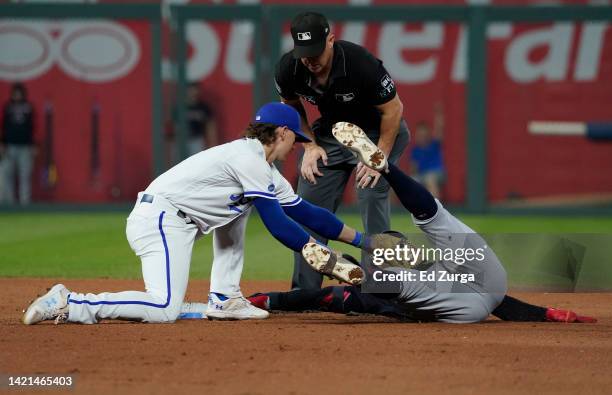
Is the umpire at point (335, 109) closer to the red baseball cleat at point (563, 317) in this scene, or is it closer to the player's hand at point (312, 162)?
the player's hand at point (312, 162)

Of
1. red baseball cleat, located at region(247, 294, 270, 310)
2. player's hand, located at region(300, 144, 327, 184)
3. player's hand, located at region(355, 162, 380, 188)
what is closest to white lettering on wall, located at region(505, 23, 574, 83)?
player's hand, located at region(300, 144, 327, 184)

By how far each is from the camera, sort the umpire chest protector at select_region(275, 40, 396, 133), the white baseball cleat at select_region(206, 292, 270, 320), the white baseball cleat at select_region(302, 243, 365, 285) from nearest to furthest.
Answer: the white baseball cleat at select_region(302, 243, 365, 285), the white baseball cleat at select_region(206, 292, 270, 320), the umpire chest protector at select_region(275, 40, 396, 133)

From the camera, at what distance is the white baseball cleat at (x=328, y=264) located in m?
6.02

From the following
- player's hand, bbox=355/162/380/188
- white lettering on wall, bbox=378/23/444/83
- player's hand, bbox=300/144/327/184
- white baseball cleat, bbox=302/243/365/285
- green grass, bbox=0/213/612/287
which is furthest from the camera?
white lettering on wall, bbox=378/23/444/83

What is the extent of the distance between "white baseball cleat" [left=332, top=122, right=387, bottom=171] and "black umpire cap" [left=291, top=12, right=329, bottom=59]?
2.05ft

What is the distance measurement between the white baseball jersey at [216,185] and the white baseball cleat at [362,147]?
0.46 metres

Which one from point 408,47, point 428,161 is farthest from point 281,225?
point 408,47

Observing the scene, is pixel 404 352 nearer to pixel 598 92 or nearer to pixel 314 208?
pixel 314 208

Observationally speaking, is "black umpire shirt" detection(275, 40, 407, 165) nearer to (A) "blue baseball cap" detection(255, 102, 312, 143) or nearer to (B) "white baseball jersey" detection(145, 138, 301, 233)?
(A) "blue baseball cap" detection(255, 102, 312, 143)

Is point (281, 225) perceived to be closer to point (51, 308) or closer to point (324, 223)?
point (324, 223)

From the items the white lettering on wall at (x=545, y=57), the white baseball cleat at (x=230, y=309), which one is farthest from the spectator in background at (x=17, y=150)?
the white baseball cleat at (x=230, y=309)

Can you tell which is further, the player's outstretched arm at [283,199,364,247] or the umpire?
the umpire

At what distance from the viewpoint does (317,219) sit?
6.62 m

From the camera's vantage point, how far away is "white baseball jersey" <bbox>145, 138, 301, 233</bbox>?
6.46 m
